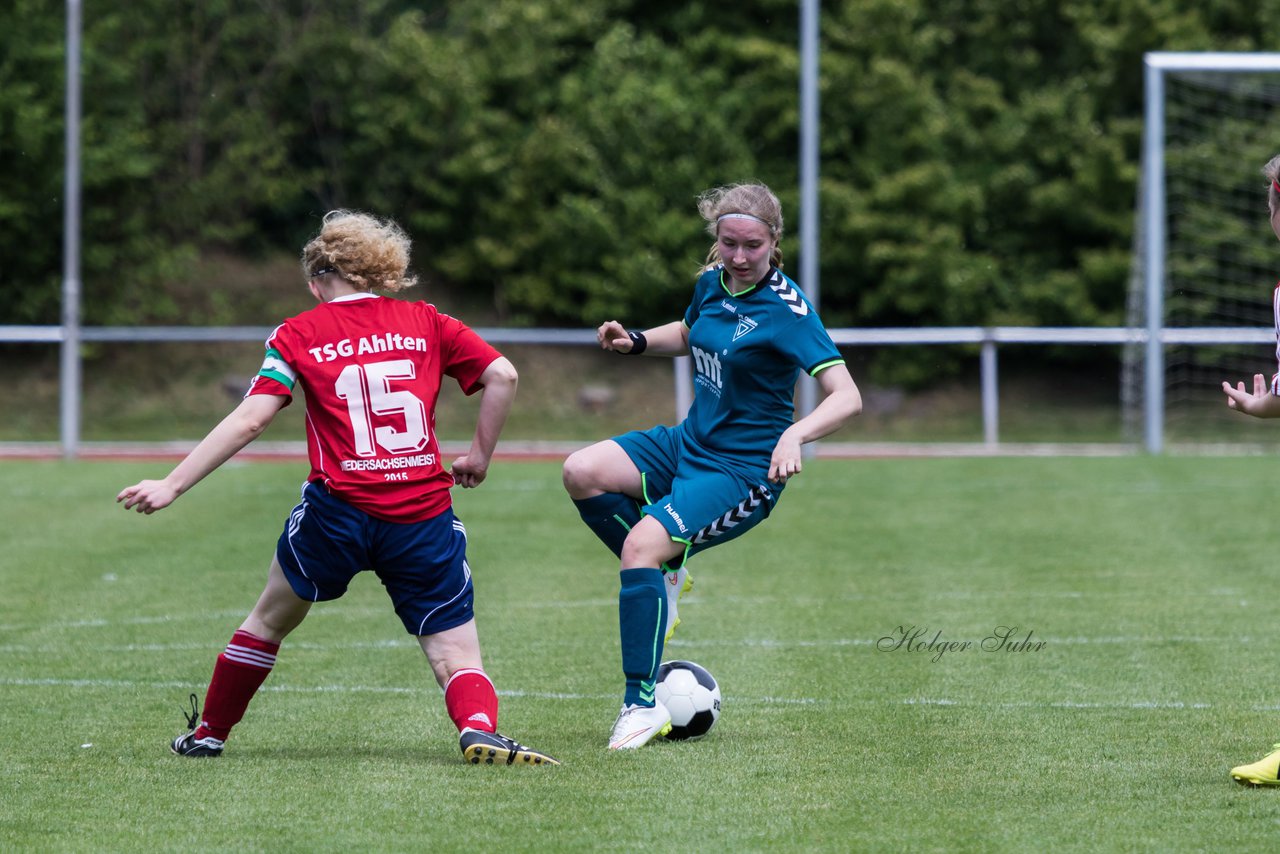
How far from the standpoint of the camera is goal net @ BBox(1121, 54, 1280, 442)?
69.5 feet

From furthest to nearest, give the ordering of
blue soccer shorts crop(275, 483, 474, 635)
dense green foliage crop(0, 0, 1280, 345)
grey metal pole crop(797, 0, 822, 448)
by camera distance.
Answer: dense green foliage crop(0, 0, 1280, 345), grey metal pole crop(797, 0, 822, 448), blue soccer shorts crop(275, 483, 474, 635)

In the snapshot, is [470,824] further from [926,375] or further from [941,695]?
[926,375]

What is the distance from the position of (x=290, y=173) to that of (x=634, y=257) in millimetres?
6008

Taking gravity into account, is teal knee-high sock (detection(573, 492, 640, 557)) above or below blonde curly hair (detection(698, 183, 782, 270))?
below

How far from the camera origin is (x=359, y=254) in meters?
5.16

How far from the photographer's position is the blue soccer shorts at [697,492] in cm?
548

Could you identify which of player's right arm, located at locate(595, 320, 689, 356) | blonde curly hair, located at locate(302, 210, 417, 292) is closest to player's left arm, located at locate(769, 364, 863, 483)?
player's right arm, located at locate(595, 320, 689, 356)

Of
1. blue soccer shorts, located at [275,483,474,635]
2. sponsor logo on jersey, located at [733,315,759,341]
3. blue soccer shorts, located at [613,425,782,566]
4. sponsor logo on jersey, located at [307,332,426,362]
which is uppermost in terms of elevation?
sponsor logo on jersey, located at [733,315,759,341]

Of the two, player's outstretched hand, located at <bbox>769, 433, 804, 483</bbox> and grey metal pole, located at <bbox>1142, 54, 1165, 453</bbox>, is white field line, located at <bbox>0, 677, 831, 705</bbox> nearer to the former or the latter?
player's outstretched hand, located at <bbox>769, 433, 804, 483</bbox>

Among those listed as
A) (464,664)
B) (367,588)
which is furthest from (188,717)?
(367,588)

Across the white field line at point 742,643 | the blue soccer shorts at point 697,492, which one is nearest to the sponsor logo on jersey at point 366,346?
the blue soccer shorts at point 697,492

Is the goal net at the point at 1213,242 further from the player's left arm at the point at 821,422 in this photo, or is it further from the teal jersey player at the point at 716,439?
the player's left arm at the point at 821,422

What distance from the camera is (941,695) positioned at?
6.25 meters

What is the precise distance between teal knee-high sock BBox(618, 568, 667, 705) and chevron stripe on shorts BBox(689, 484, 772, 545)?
0.61 feet
